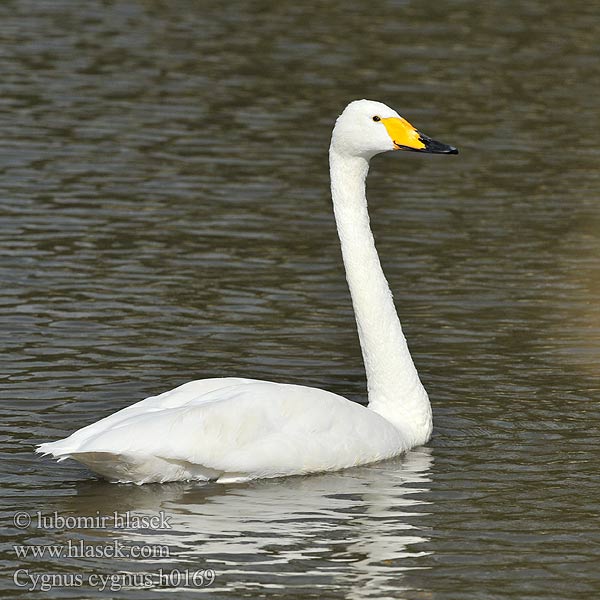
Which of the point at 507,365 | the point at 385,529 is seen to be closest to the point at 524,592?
the point at 385,529

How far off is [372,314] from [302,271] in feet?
12.9

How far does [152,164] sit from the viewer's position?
61.3ft

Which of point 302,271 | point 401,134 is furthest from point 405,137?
point 302,271

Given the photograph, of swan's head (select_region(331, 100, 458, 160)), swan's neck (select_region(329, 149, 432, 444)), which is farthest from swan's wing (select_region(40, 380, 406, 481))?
swan's head (select_region(331, 100, 458, 160))

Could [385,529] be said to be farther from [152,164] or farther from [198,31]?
[198,31]

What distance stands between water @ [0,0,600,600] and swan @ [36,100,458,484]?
0.56ft

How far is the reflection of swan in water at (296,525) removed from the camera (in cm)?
846

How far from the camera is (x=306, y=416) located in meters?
10.0

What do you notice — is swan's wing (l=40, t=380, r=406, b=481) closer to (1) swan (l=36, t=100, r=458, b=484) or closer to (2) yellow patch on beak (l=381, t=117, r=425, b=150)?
(1) swan (l=36, t=100, r=458, b=484)

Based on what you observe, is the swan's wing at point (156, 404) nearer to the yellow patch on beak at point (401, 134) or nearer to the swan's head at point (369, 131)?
the swan's head at point (369, 131)

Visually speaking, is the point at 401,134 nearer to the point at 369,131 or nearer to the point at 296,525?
the point at 369,131

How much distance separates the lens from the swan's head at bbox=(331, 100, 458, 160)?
432 inches

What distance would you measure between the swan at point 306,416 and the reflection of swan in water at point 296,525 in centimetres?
14

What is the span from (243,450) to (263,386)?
43 centimetres
